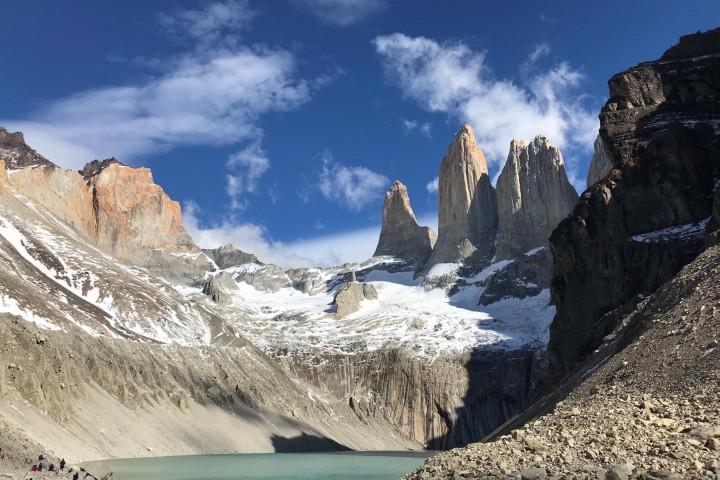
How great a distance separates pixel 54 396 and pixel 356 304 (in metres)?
132

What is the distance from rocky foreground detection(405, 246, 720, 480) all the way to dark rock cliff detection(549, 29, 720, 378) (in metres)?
26.1

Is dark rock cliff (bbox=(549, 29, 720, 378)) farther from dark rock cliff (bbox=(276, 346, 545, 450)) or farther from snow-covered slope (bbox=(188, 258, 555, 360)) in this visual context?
snow-covered slope (bbox=(188, 258, 555, 360))

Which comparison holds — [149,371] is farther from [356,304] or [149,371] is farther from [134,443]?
[356,304]

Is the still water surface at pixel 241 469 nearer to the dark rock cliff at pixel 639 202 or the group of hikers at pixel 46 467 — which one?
the group of hikers at pixel 46 467

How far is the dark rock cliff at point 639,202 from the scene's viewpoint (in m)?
64.4

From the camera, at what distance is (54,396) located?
68812mm

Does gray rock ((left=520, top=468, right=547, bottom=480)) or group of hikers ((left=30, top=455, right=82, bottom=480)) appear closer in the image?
gray rock ((left=520, top=468, right=547, bottom=480))

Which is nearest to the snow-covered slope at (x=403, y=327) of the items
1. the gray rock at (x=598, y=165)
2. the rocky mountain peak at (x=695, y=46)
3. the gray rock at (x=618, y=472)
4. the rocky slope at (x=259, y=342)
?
the rocky slope at (x=259, y=342)

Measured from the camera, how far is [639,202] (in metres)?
68.1

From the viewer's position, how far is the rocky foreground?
20.5 m

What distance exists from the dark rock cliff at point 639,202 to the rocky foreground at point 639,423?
26138mm

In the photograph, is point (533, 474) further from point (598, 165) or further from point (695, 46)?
point (598, 165)

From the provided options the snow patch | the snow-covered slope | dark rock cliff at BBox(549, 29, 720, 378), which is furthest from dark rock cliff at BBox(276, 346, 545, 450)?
the snow patch

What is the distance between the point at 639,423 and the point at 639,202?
159 ft
